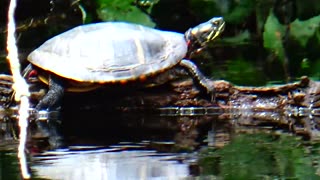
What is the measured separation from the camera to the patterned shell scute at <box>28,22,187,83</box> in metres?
4.86

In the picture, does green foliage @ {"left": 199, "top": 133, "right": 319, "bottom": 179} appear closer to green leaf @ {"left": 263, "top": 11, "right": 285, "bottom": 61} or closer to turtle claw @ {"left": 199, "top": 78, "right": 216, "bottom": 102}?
turtle claw @ {"left": 199, "top": 78, "right": 216, "bottom": 102}

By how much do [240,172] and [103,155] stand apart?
0.65 meters

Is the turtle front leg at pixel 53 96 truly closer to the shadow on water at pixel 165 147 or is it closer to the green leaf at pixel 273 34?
the shadow on water at pixel 165 147

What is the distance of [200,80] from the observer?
4.79m

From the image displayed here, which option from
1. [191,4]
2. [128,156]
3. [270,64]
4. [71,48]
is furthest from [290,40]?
[128,156]

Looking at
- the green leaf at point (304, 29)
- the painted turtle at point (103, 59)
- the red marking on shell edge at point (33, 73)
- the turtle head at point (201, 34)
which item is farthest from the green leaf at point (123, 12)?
the red marking on shell edge at point (33, 73)

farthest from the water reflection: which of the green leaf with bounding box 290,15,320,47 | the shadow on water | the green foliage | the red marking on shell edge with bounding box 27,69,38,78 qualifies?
the green leaf with bounding box 290,15,320,47

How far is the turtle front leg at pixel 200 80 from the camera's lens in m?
4.71

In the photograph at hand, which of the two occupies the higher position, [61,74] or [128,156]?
[61,74]

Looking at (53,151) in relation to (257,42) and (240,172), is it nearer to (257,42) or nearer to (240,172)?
(240,172)

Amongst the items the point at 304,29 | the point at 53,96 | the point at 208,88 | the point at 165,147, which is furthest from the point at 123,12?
the point at 165,147

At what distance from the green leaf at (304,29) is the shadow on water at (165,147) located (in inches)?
56.0

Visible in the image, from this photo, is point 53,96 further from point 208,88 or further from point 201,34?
point 201,34

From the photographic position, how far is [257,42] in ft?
26.1
